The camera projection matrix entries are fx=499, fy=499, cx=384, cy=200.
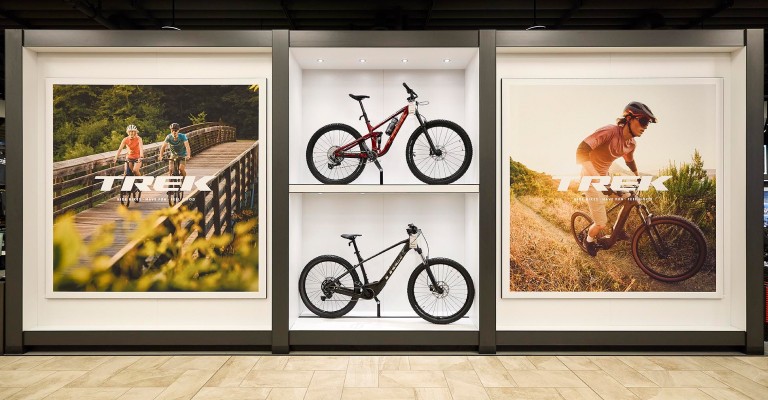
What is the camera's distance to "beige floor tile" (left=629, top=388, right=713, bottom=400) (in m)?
3.25

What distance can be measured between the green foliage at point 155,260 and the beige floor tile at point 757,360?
158 inches

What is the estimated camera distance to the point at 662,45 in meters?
4.12

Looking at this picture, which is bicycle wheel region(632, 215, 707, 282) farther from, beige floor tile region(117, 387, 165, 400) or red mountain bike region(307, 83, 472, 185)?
beige floor tile region(117, 387, 165, 400)

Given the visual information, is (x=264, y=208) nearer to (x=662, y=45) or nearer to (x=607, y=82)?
(x=607, y=82)

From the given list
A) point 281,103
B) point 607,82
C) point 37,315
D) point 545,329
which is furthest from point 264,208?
point 607,82

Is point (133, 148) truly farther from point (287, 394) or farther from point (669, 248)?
point (669, 248)

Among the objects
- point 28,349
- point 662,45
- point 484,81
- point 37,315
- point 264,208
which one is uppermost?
point 662,45

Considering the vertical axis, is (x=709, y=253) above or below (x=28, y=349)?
above

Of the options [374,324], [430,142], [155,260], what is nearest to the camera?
[155,260]

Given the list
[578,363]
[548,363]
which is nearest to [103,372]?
[548,363]

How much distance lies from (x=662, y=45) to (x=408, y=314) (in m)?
3.19

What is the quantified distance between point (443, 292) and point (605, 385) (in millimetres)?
1476

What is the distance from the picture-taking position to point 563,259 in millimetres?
4238

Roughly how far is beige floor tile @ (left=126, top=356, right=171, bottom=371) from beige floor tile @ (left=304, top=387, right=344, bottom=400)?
53.2 inches
